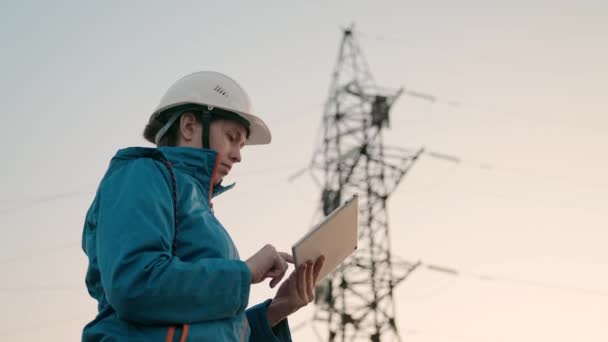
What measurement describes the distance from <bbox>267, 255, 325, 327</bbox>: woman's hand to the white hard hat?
696 millimetres

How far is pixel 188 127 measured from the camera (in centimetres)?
339

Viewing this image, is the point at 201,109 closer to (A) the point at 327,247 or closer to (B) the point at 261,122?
(B) the point at 261,122

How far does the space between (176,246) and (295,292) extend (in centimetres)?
81

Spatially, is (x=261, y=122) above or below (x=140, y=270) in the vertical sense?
above

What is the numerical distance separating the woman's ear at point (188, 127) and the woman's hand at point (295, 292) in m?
0.67

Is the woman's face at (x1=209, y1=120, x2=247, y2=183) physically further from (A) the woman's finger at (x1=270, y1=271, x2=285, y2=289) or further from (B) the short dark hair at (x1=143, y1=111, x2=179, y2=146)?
(A) the woman's finger at (x1=270, y1=271, x2=285, y2=289)

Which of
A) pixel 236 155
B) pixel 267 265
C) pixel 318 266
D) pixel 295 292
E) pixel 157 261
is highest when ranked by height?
pixel 236 155

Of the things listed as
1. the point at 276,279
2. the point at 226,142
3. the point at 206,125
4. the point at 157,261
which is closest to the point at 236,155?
the point at 226,142

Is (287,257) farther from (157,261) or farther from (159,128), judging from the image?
(159,128)

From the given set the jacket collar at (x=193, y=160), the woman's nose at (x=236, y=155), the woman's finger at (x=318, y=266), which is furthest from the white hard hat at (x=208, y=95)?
the woman's finger at (x=318, y=266)

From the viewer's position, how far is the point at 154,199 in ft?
9.21

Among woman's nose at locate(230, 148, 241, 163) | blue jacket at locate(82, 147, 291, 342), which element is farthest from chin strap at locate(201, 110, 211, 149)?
blue jacket at locate(82, 147, 291, 342)

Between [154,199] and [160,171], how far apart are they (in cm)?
17

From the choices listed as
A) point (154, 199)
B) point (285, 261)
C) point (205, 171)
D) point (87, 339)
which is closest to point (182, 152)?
point (205, 171)
